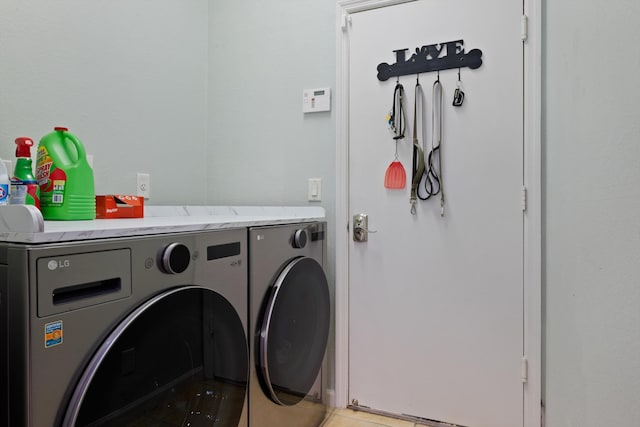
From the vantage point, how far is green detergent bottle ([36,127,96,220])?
0.97 meters

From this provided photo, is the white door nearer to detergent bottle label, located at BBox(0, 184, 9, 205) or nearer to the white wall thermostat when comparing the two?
the white wall thermostat

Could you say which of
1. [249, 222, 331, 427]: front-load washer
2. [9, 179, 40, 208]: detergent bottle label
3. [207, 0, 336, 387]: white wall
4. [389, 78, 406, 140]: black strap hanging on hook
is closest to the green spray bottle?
[9, 179, 40, 208]: detergent bottle label

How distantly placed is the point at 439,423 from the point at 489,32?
6.04 feet

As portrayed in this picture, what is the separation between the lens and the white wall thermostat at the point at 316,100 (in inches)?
74.9

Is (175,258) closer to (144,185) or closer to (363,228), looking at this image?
(144,185)

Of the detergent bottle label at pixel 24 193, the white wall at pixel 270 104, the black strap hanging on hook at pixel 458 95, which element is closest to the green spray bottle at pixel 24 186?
the detergent bottle label at pixel 24 193

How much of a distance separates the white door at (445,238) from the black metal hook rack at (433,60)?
0.10 ft

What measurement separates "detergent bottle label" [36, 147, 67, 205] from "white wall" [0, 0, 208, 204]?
32cm

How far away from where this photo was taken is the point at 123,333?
2.34ft

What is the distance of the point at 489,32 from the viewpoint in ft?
5.32

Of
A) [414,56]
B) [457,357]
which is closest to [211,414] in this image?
[457,357]

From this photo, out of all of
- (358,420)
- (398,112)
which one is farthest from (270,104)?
(358,420)

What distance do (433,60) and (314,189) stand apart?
2.83 feet

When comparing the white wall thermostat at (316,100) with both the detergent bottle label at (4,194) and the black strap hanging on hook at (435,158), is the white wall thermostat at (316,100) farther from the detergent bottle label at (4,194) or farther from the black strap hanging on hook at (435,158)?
the detergent bottle label at (4,194)
